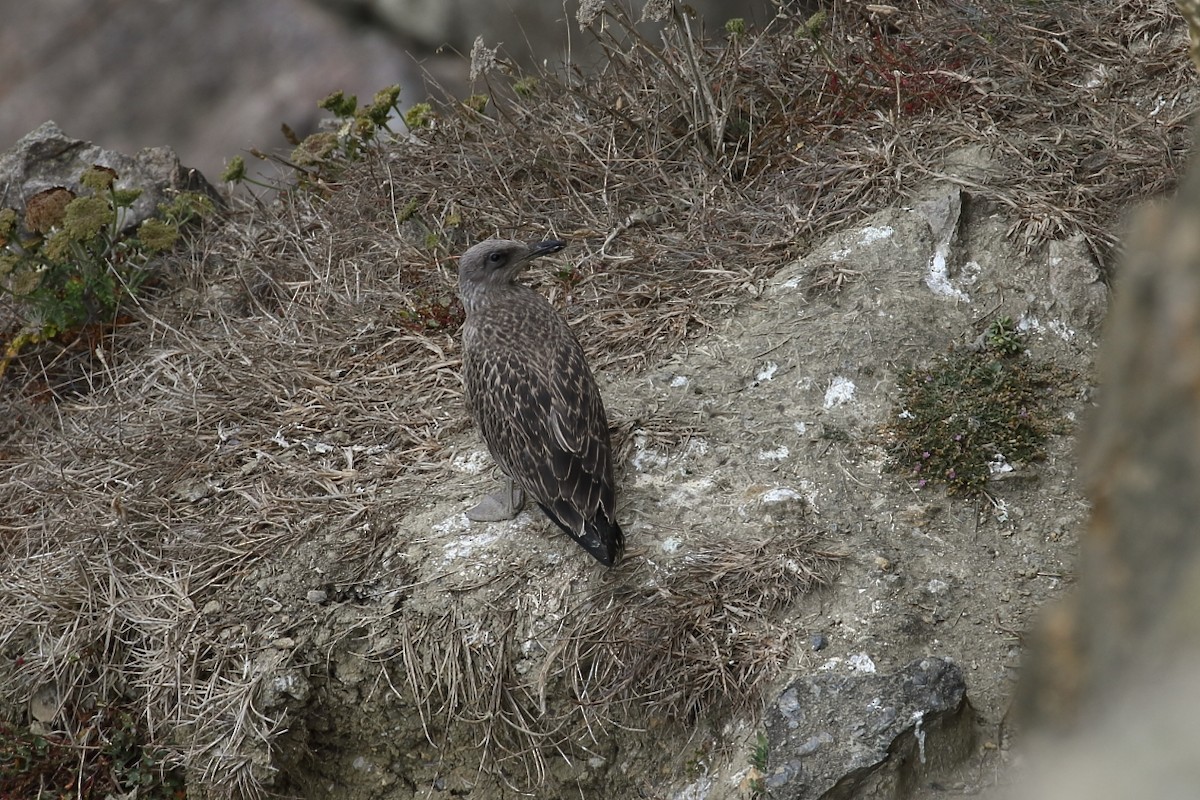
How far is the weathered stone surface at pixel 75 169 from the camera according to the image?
20.9 feet

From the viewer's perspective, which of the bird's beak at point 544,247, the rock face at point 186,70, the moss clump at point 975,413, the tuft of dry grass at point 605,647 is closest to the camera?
the tuft of dry grass at point 605,647

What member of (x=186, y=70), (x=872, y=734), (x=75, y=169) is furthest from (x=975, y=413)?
(x=186, y=70)

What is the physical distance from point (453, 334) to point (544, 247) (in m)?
0.81

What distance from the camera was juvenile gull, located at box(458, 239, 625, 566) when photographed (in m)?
4.16

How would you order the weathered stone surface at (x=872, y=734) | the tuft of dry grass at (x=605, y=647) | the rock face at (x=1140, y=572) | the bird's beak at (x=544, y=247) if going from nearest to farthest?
the rock face at (x=1140, y=572) < the weathered stone surface at (x=872, y=734) < the tuft of dry grass at (x=605, y=647) < the bird's beak at (x=544, y=247)

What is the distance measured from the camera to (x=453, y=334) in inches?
215

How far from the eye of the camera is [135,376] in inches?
224

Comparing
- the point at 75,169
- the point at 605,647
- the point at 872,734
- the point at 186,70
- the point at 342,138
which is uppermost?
the point at 75,169

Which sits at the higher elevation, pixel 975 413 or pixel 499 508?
pixel 499 508

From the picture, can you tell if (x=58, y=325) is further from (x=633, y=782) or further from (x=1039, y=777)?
(x=1039, y=777)

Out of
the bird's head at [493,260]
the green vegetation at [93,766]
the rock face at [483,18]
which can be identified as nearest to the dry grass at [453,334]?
the green vegetation at [93,766]

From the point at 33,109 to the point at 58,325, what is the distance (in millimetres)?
4842

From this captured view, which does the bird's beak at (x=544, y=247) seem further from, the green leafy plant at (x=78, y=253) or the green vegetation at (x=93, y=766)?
the green vegetation at (x=93, y=766)

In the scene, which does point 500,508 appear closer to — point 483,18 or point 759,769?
point 759,769
